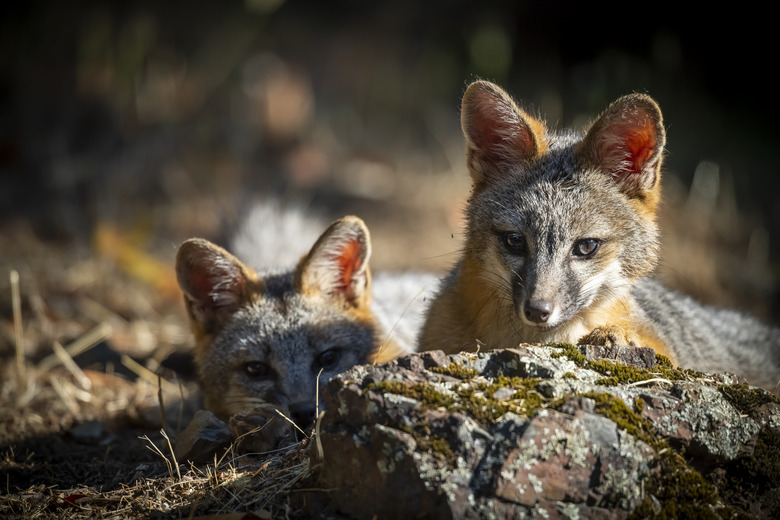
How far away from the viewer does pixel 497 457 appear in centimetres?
229

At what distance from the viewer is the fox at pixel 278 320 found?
405 cm

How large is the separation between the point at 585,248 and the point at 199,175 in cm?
637

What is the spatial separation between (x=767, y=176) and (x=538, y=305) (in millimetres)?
7499

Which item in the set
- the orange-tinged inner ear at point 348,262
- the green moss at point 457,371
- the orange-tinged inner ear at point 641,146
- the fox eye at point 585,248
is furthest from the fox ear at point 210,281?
the orange-tinged inner ear at point 641,146

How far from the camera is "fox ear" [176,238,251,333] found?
404 cm

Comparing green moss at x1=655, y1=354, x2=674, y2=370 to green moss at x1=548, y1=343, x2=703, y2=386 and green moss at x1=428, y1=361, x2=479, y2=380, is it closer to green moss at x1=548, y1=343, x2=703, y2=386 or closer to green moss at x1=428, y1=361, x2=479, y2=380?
green moss at x1=548, y1=343, x2=703, y2=386

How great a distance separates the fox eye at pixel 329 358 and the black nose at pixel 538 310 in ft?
4.92

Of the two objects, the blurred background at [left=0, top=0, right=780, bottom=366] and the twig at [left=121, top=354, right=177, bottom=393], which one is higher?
the blurred background at [left=0, top=0, right=780, bottom=366]

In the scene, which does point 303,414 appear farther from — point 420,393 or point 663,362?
point 663,362

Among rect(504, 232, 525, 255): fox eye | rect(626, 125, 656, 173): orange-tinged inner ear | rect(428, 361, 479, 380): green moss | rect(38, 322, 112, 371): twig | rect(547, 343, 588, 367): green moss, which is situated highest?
rect(626, 125, 656, 173): orange-tinged inner ear

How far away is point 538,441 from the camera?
2314mm

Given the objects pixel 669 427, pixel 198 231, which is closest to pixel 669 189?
pixel 198 231

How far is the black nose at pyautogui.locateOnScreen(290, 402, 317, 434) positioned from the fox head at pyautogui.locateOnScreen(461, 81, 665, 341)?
105cm

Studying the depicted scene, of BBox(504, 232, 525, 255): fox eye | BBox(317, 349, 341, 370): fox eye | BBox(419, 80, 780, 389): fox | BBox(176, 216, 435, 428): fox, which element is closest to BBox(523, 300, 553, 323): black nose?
BBox(419, 80, 780, 389): fox
